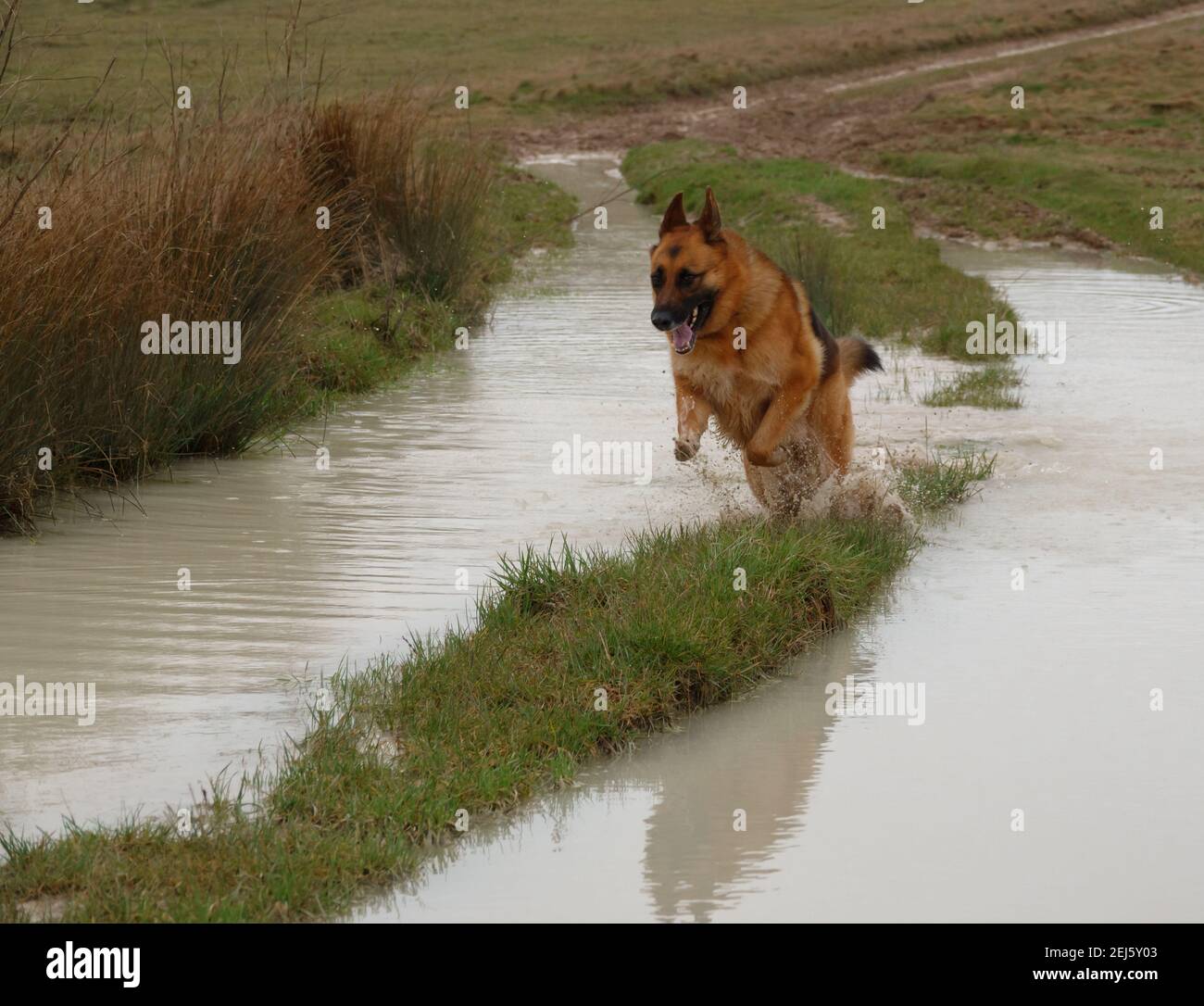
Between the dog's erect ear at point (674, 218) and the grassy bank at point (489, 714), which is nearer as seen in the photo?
the grassy bank at point (489, 714)

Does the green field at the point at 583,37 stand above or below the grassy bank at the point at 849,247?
above

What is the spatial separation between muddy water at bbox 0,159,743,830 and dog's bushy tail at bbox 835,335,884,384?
1094mm

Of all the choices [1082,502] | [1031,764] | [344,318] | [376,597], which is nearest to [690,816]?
[1031,764]

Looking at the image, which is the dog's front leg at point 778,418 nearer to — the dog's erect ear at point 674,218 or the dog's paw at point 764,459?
the dog's paw at point 764,459

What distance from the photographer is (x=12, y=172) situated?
8484mm

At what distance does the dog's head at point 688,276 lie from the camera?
7.61 m

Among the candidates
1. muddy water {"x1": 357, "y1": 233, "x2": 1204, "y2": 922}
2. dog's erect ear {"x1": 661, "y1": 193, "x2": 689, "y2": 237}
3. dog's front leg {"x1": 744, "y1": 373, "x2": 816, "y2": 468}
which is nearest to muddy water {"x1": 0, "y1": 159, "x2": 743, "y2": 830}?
dog's front leg {"x1": 744, "y1": 373, "x2": 816, "y2": 468}

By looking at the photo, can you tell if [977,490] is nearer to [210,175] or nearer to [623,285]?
[210,175]

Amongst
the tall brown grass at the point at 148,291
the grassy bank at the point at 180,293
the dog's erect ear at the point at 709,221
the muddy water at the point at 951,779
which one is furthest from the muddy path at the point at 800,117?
the muddy water at the point at 951,779

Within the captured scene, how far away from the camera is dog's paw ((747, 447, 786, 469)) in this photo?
7859mm

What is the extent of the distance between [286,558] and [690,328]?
7.56 ft

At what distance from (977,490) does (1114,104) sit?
28.7 meters

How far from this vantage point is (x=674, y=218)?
25.6 feet
